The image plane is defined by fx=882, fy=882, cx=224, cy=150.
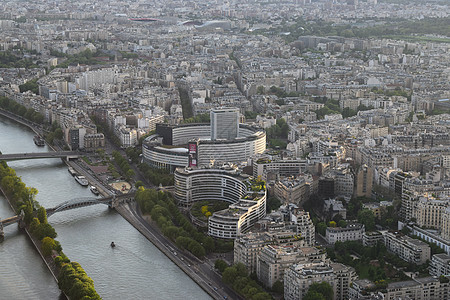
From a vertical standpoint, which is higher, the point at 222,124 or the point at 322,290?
the point at 222,124

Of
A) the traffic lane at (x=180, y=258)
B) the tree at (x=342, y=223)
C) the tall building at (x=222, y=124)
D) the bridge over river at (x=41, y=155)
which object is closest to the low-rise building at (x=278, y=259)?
the traffic lane at (x=180, y=258)

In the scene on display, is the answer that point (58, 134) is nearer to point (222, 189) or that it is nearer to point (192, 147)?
point (192, 147)

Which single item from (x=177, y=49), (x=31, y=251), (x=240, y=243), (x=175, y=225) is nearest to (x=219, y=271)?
(x=240, y=243)

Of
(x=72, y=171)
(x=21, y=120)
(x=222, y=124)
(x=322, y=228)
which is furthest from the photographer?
(x=21, y=120)

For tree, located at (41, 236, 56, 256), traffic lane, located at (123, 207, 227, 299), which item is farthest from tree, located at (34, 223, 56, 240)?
traffic lane, located at (123, 207, 227, 299)

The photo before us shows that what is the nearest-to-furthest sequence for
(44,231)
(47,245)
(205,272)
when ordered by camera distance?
(205,272) < (47,245) < (44,231)

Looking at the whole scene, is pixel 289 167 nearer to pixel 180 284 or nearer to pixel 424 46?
pixel 180 284

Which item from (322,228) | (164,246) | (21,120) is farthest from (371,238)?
(21,120)
